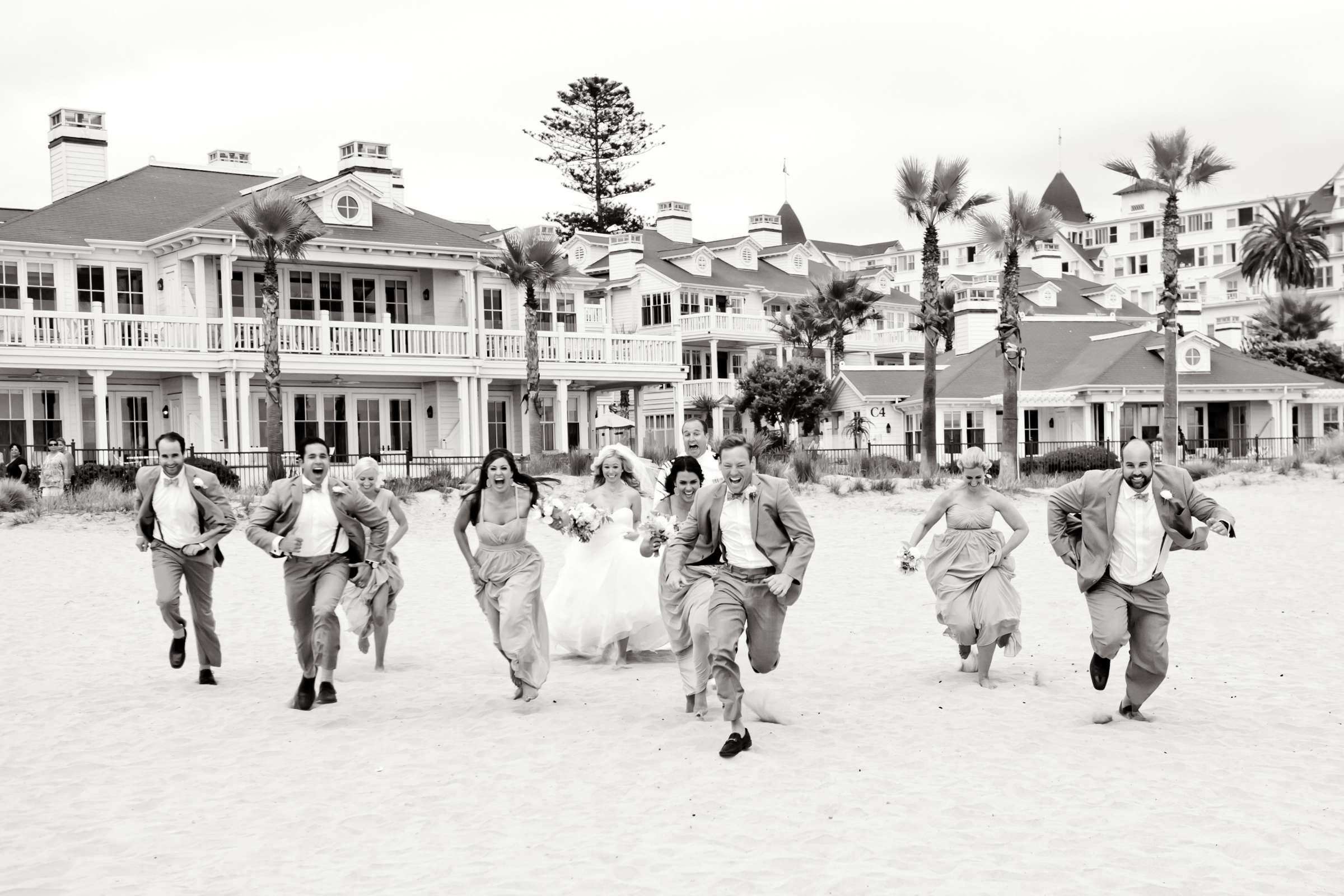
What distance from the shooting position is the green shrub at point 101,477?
2355 centimetres

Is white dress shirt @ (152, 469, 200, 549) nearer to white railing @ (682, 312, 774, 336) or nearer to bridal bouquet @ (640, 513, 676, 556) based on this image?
bridal bouquet @ (640, 513, 676, 556)

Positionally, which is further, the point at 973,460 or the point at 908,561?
the point at 908,561

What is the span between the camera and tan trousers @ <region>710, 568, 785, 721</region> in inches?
295

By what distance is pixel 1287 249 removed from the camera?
75750 millimetres

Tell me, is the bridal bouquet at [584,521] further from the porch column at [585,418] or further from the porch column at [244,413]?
the porch column at [585,418]

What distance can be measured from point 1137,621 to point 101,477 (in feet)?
66.9

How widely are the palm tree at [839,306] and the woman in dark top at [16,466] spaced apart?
2749cm

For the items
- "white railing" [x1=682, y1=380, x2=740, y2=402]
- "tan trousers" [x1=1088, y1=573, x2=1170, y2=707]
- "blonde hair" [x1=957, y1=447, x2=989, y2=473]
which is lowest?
"tan trousers" [x1=1088, y1=573, x2=1170, y2=707]

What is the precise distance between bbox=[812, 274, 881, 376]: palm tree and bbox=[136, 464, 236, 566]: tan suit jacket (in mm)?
37801

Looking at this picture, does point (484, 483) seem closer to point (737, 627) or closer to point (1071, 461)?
point (737, 627)

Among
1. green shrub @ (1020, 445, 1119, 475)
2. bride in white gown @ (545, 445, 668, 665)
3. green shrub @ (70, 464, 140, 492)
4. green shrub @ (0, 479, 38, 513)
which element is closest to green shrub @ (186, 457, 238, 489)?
green shrub @ (70, 464, 140, 492)

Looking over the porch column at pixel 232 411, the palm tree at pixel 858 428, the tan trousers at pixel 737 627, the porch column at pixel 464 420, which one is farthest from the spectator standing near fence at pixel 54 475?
the palm tree at pixel 858 428

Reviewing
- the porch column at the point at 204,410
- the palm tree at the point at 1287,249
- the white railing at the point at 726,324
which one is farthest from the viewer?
the palm tree at the point at 1287,249

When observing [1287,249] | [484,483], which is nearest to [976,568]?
[484,483]
